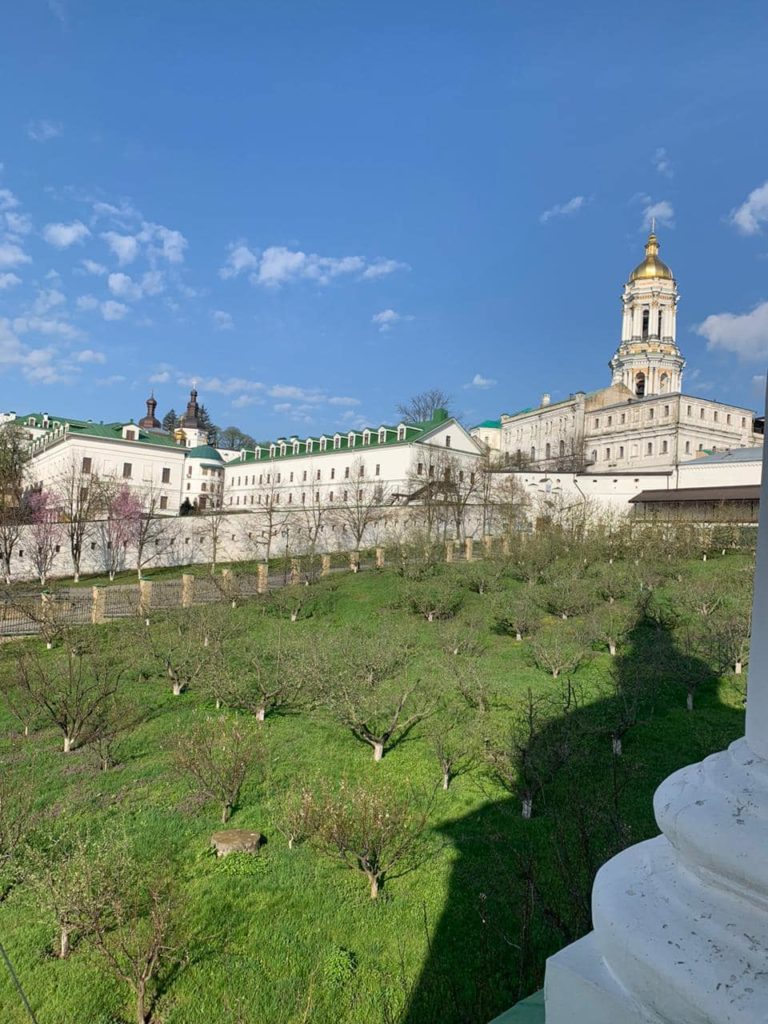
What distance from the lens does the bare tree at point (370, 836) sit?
21.2 ft

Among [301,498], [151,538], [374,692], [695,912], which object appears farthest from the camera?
[301,498]

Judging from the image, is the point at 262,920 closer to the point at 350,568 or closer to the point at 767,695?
the point at 767,695

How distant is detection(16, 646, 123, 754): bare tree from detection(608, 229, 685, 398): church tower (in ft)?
200

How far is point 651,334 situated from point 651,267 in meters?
7.12

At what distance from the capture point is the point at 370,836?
6.46m

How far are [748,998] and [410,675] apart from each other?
Result: 41.0 feet

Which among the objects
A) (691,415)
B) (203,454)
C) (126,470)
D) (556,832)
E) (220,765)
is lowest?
(220,765)

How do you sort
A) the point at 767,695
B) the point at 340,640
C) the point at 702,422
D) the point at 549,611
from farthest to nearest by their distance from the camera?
the point at 702,422
the point at 549,611
the point at 340,640
the point at 767,695

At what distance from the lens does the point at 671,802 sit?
54.1 inches

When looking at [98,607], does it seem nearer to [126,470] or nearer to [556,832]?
[556,832]

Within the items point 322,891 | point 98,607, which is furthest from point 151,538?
point 322,891

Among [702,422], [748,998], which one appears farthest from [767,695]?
[702,422]

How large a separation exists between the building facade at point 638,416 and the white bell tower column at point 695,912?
54.6 meters

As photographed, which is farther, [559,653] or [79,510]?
[79,510]
